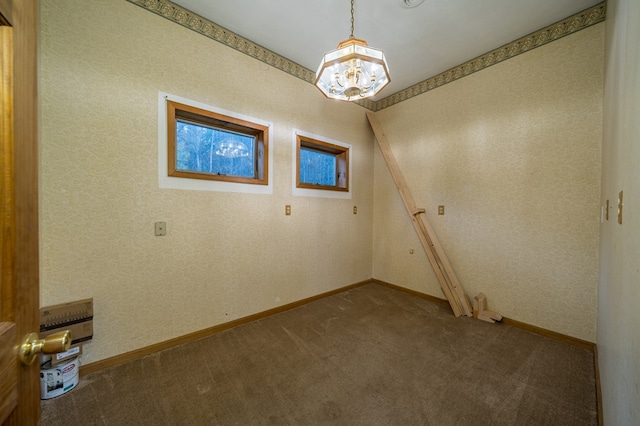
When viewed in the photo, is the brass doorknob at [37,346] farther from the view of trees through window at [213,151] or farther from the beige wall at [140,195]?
the view of trees through window at [213,151]

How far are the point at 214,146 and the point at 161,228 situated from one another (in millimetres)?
971

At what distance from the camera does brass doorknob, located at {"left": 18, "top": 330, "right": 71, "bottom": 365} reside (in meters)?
0.54

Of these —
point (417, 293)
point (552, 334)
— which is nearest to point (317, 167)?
point (417, 293)

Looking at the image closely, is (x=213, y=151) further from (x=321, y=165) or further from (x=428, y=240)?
(x=428, y=240)

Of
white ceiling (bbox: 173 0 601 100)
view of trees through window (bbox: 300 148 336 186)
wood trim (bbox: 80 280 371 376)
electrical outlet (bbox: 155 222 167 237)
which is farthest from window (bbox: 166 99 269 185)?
wood trim (bbox: 80 280 371 376)

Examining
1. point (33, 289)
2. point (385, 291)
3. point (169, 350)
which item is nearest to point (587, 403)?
point (385, 291)

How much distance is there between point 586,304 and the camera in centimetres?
215

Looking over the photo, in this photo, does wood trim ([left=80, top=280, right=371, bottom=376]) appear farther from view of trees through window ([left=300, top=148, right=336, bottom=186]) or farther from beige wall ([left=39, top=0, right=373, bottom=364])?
view of trees through window ([left=300, top=148, right=336, bottom=186])

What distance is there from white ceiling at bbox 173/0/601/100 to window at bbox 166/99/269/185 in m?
0.93

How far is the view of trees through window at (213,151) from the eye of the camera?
7.41 ft

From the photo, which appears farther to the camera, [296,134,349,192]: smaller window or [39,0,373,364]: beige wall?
[296,134,349,192]: smaller window

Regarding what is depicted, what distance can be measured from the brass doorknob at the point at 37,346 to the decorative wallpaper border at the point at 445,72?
260cm

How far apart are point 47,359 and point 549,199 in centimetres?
435

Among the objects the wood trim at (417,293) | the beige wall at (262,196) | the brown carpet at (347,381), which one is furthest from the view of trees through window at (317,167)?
the brown carpet at (347,381)
